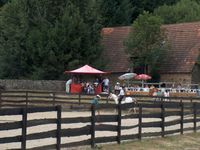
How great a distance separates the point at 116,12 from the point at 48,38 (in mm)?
23816

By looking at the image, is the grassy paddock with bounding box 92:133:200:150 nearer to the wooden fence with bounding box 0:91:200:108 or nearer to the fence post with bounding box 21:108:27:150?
the fence post with bounding box 21:108:27:150

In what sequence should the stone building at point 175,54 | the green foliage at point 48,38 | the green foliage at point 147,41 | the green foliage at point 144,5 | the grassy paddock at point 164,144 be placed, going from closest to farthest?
the grassy paddock at point 164,144, the green foliage at point 147,41, the green foliage at point 48,38, the stone building at point 175,54, the green foliage at point 144,5

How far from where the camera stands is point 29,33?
5672 cm

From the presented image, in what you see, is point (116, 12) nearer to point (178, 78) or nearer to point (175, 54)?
point (175, 54)

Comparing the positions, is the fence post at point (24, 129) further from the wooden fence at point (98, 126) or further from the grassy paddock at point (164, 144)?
the grassy paddock at point (164, 144)

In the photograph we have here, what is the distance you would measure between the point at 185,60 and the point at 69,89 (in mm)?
13789

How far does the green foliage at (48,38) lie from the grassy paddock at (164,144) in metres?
34.2

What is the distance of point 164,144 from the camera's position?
1812 cm

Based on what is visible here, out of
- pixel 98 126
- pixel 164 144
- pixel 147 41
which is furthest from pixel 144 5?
pixel 98 126

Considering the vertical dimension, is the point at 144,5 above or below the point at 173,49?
above

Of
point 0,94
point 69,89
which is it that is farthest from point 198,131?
point 69,89

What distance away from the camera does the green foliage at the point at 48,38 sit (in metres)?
54.7

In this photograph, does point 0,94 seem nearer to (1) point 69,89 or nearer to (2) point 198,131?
(1) point 69,89

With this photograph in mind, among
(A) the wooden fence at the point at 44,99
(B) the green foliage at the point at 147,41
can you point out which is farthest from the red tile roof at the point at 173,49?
(A) the wooden fence at the point at 44,99
